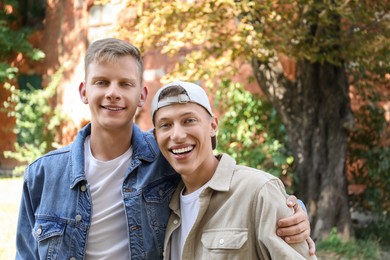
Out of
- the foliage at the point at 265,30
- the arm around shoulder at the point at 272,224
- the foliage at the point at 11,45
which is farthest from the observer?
the foliage at the point at 11,45

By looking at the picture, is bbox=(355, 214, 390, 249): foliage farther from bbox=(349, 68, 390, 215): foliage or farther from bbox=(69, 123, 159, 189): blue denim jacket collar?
bbox=(69, 123, 159, 189): blue denim jacket collar

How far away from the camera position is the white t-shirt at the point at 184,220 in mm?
2605

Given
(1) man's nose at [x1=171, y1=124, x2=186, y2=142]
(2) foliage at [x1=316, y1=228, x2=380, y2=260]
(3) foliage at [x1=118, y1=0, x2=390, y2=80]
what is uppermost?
(3) foliage at [x1=118, y1=0, x2=390, y2=80]

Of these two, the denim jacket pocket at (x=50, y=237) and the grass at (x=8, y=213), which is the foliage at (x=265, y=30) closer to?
the grass at (x=8, y=213)

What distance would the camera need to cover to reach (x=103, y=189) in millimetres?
2734

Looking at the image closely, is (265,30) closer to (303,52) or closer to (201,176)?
(303,52)

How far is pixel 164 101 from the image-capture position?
2617 millimetres

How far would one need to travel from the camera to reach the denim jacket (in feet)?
8.72

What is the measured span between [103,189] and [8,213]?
6.67 meters

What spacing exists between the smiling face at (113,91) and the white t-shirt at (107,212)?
0.19m

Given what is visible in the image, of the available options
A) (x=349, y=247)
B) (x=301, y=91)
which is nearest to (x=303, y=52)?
(x=301, y=91)

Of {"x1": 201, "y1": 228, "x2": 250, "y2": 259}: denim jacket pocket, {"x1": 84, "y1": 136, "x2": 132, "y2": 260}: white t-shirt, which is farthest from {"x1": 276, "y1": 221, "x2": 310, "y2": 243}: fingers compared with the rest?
{"x1": 84, "y1": 136, "x2": 132, "y2": 260}: white t-shirt

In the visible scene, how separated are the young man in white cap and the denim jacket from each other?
78 mm

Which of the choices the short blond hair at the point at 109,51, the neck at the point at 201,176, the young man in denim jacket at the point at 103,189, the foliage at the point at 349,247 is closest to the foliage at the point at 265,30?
the foliage at the point at 349,247
